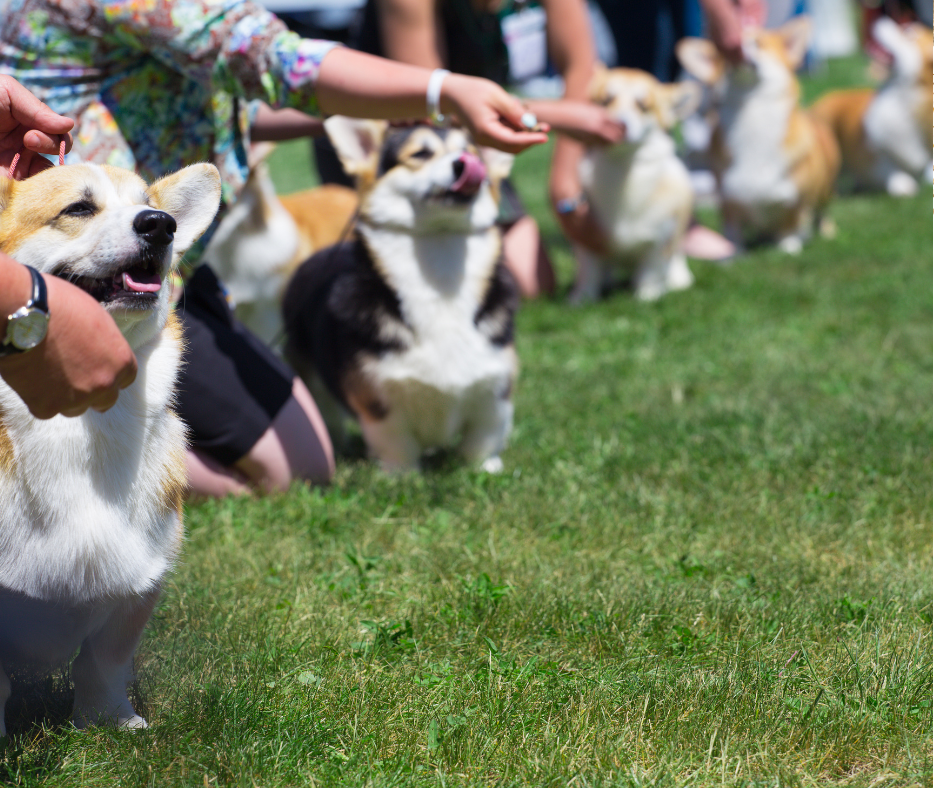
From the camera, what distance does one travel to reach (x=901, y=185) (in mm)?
7637

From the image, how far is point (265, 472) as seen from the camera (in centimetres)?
278

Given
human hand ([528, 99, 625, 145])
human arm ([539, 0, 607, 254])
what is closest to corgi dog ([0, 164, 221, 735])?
human hand ([528, 99, 625, 145])

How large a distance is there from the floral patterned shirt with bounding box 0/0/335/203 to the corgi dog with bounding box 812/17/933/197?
252 inches

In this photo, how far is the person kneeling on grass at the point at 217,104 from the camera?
214cm

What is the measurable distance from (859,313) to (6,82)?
385 centimetres

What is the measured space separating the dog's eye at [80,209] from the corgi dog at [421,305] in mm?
1455

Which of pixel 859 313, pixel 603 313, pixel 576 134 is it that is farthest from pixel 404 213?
pixel 859 313

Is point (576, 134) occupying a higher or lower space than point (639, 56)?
higher

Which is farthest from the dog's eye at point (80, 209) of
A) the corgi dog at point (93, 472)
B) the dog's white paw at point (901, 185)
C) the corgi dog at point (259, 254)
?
the dog's white paw at point (901, 185)

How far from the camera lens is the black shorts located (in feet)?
8.64

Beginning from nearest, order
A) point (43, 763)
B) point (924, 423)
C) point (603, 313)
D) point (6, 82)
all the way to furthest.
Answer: point (43, 763) → point (6, 82) → point (924, 423) → point (603, 313)

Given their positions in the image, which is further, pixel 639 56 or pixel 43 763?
pixel 639 56

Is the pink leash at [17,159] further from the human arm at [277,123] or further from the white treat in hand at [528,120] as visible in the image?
the human arm at [277,123]

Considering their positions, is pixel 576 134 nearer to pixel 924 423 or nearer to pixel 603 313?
pixel 924 423
